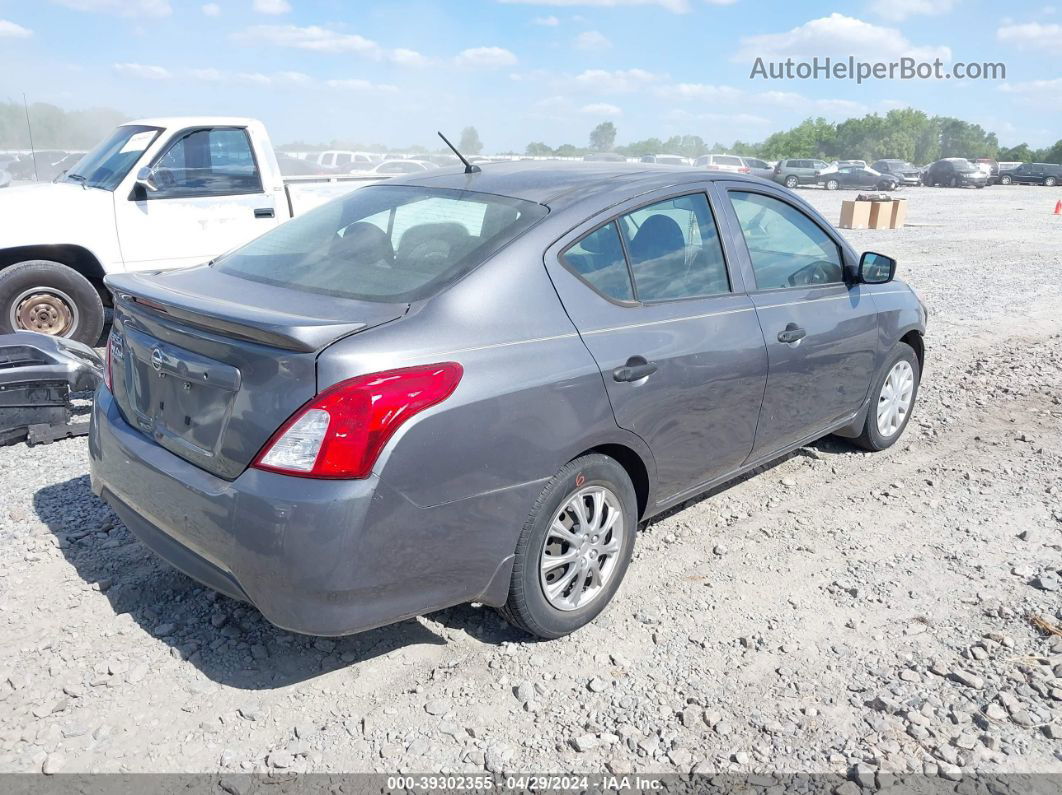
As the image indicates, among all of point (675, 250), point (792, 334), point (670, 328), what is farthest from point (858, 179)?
point (670, 328)

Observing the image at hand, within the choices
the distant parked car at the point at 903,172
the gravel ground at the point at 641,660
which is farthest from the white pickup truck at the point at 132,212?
the distant parked car at the point at 903,172

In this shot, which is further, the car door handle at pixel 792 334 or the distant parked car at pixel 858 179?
the distant parked car at pixel 858 179

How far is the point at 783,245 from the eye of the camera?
4.50 metres

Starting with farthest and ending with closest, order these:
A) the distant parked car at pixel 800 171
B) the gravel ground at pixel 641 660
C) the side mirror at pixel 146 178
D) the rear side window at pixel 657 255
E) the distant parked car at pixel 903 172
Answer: the distant parked car at pixel 903 172 → the distant parked car at pixel 800 171 → the side mirror at pixel 146 178 → the rear side window at pixel 657 255 → the gravel ground at pixel 641 660

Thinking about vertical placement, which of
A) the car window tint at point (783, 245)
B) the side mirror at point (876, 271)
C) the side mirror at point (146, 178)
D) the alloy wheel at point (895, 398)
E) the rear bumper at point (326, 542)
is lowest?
the alloy wheel at point (895, 398)

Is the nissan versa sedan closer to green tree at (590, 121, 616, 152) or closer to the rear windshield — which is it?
the rear windshield

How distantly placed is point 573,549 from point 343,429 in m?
1.12

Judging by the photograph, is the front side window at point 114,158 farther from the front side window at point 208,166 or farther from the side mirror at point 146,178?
the front side window at point 208,166

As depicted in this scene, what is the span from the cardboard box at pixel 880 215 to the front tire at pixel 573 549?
18922 millimetres

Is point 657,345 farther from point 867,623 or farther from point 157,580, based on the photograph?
point 157,580

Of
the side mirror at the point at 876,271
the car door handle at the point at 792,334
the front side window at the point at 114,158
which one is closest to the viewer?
the car door handle at the point at 792,334

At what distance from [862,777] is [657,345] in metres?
1.67

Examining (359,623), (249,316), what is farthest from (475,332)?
(359,623)

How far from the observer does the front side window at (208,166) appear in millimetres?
7562
